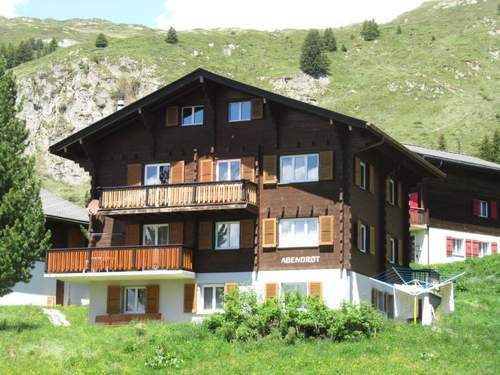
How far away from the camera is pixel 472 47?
167m

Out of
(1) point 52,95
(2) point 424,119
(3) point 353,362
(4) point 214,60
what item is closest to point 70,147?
(3) point 353,362

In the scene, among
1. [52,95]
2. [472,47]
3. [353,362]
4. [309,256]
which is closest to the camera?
[353,362]

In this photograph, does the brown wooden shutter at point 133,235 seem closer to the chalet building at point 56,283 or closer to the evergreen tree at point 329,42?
the chalet building at point 56,283

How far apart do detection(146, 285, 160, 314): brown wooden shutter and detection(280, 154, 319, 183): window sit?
712 centimetres

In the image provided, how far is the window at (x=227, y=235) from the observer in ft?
142

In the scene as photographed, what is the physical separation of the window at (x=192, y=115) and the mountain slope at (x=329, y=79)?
7589cm

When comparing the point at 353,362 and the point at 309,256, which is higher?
the point at 309,256

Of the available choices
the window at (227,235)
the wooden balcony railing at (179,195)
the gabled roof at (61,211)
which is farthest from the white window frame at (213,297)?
the gabled roof at (61,211)

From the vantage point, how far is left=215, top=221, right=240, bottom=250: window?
4322cm

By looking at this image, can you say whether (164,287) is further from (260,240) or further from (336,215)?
(336,215)

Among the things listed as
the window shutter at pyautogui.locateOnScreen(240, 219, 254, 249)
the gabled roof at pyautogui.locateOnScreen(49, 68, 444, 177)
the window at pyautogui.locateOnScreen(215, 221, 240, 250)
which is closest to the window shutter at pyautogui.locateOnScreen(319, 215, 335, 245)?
the window shutter at pyautogui.locateOnScreen(240, 219, 254, 249)

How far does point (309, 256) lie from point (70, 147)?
12651mm

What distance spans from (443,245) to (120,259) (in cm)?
2691

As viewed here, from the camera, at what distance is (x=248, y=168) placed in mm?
43469
